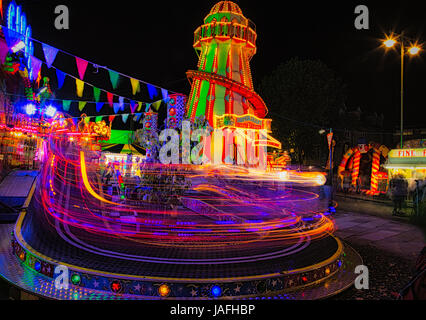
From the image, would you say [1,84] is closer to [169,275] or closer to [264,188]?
[169,275]

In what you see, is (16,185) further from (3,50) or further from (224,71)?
(224,71)

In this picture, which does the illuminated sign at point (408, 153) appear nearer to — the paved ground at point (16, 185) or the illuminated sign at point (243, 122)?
the illuminated sign at point (243, 122)

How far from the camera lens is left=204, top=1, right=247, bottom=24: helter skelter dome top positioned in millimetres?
32406

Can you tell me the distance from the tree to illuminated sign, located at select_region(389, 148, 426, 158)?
12731 millimetres

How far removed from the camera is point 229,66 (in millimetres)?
32750

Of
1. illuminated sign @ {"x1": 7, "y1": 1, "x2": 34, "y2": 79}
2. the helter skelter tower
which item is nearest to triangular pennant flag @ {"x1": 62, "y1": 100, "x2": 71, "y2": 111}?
illuminated sign @ {"x1": 7, "y1": 1, "x2": 34, "y2": 79}

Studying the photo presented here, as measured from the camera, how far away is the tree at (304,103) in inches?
1232

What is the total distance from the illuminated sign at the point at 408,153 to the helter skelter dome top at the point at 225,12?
22.5 m

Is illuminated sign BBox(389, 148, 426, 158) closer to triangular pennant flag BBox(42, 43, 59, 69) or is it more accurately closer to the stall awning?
the stall awning

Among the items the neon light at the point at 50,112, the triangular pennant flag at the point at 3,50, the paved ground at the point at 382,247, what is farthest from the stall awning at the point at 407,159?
the neon light at the point at 50,112

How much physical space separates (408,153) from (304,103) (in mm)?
15283

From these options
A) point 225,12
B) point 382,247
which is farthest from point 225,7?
point 382,247
